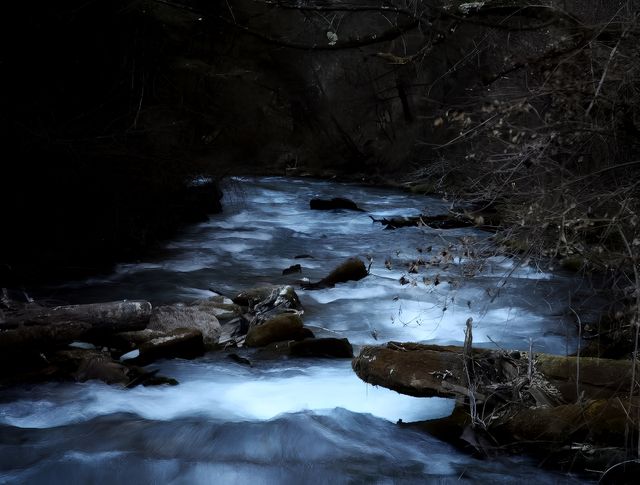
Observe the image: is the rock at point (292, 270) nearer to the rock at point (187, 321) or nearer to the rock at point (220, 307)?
the rock at point (220, 307)

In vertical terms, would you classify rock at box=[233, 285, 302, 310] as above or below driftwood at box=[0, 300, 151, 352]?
below

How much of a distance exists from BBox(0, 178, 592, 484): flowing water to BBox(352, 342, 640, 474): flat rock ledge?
0.13 metres

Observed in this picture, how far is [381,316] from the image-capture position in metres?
7.20

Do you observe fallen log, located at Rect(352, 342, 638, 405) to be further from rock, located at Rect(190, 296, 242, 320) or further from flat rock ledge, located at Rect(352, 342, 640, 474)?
rock, located at Rect(190, 296, 242, 320)

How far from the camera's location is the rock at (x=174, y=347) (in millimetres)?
5426

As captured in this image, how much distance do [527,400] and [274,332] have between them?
2.58 m

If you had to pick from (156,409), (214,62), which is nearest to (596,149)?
(156,409)

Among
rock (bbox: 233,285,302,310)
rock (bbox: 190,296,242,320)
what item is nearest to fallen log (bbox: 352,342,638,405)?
rock (bbox: 233,285,302,310)

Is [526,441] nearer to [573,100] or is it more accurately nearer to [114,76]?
[573,100]

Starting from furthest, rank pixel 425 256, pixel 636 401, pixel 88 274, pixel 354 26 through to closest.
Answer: pixel 354 26 < pixel 425 256 < pixel 88 274 < pixel 636 401

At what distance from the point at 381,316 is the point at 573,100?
3324 mm

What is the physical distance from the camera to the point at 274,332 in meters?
5.92

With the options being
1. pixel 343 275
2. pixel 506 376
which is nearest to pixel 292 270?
pixel 343 275

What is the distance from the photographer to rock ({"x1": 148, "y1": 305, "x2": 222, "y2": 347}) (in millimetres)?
5934
